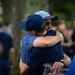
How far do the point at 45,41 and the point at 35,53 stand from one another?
164mm

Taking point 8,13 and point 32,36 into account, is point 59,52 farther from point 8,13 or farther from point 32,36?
point 8,13

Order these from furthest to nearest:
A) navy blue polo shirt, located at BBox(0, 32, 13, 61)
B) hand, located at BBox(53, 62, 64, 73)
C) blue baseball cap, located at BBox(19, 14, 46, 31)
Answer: navy blue polo shirt, located at BBox(0, 32, 13, 61) < blue baseball cap, located at BBox(19, 14, 46, 31) < hand, located at BBox(53, 62, 64, 73)

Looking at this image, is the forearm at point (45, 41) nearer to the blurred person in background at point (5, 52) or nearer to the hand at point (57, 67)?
the hand at point (57, 67)

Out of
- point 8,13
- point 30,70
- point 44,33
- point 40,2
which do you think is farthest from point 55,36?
point 8,13

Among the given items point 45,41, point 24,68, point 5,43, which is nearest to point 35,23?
point 45,41

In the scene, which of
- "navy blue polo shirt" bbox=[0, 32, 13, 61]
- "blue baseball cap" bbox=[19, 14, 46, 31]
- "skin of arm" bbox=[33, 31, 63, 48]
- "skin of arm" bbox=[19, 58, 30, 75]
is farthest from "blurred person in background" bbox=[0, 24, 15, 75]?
"skin of arm" bbox=[33, 31, 63, 48]

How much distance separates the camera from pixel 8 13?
28656 millimetres

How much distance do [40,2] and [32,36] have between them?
4.31 m

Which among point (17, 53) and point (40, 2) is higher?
point (40, 2)

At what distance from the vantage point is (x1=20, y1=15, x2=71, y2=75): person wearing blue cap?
191 inches

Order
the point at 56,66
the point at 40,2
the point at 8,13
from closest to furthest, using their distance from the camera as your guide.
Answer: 1. the point at 56,66
2. the point at 40,2
3. the point at 8,13

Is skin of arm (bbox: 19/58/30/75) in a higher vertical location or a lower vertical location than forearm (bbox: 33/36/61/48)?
lower

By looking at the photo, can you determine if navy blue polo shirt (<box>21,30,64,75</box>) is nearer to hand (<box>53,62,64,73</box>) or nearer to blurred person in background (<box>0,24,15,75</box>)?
hand (<box>53,62,64,73</box>)

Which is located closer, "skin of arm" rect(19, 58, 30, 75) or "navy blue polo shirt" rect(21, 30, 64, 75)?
"navy blue polo shirt" rect(21, 30, 64, 75)
